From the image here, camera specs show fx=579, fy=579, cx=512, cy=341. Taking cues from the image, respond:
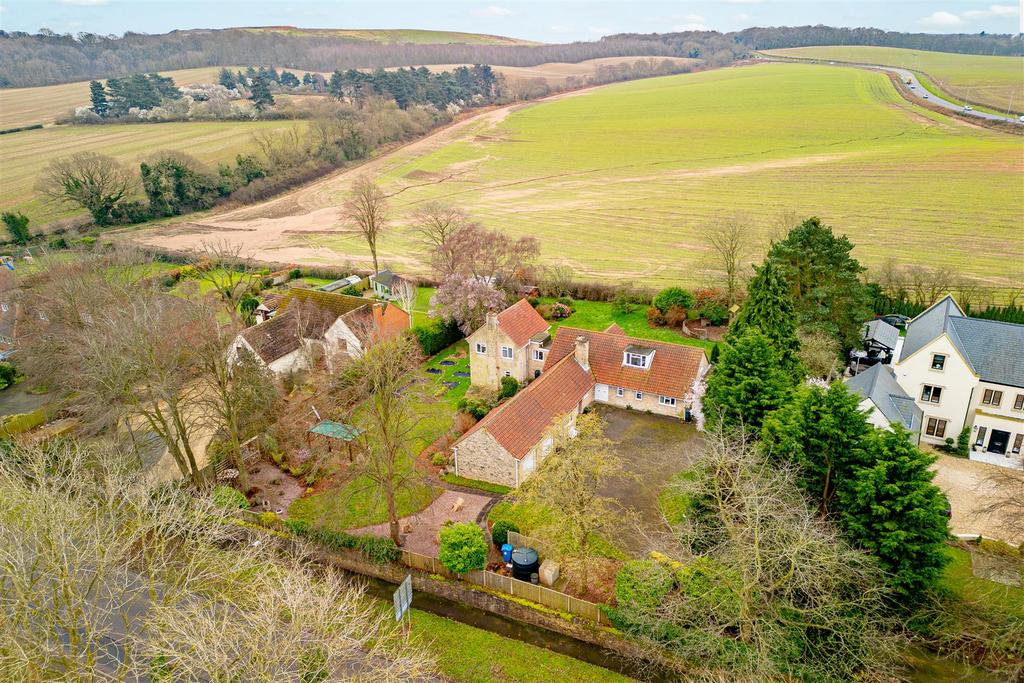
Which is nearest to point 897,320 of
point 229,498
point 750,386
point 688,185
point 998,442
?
point 998,442

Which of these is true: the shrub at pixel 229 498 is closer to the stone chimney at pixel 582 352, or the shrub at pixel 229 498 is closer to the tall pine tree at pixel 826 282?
the stone chimney at pixel 582 352

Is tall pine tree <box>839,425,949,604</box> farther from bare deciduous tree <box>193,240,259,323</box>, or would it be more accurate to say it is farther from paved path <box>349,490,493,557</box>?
bare deciduous tree <box>193,240,259,323</box>

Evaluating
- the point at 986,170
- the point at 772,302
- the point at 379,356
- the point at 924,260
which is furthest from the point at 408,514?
the point at 986,170

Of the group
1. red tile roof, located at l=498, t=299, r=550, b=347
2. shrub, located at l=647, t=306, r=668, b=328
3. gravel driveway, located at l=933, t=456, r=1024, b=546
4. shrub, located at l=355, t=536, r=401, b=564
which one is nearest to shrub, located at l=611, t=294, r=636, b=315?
shrub, located at l=647, t=306, r=668, b=328

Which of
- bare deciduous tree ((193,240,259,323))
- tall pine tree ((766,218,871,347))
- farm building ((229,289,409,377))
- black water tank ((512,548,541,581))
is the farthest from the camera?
bare deciduous tree ((193,240,259,323))

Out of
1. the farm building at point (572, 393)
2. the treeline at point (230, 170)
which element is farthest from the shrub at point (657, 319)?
the treeline at point (230, 170)
